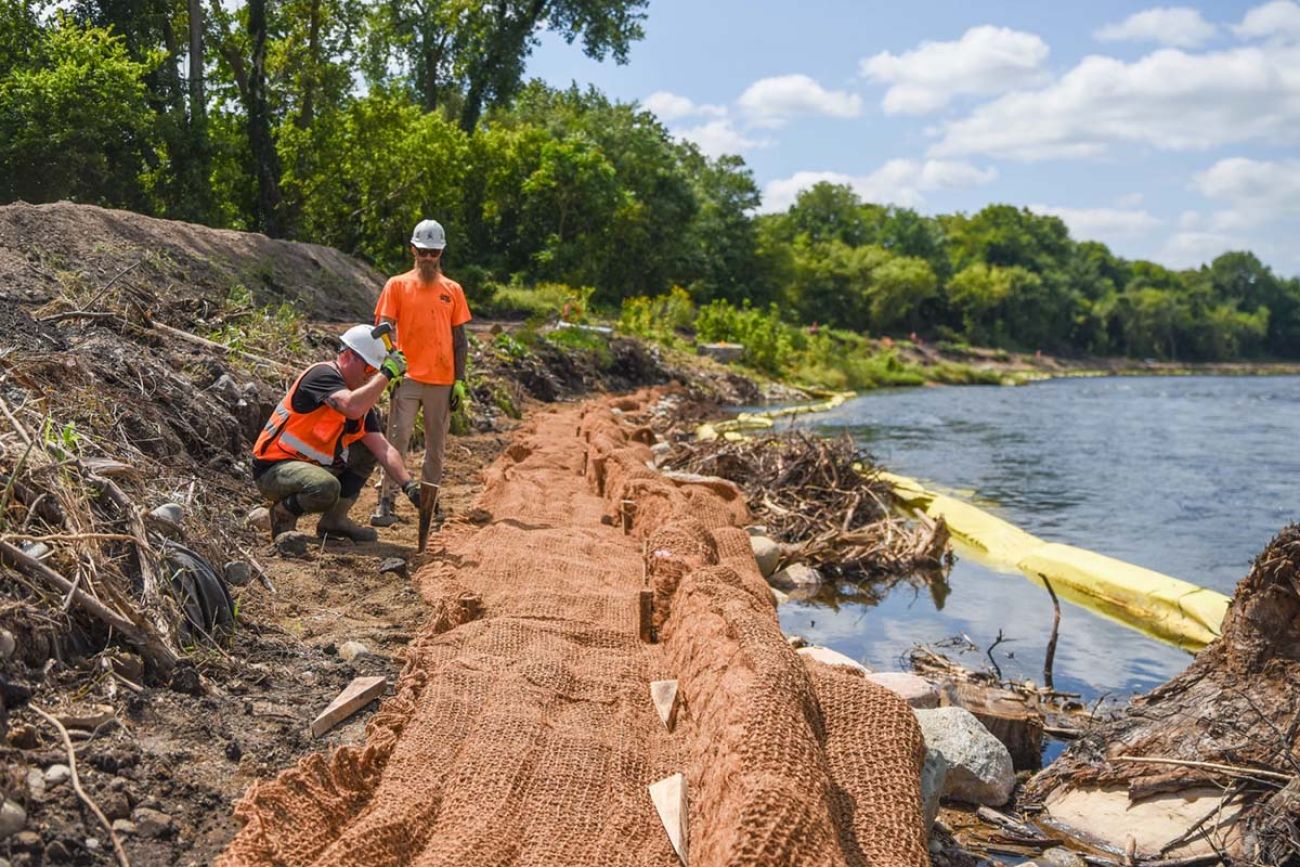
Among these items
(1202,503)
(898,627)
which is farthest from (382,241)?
(898,627)

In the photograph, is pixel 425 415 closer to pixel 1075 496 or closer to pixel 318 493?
pixel 318 493

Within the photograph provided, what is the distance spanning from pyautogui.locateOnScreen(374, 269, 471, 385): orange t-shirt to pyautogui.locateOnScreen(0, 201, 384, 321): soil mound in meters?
2.49

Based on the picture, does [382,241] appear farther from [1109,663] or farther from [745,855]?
[745,855]

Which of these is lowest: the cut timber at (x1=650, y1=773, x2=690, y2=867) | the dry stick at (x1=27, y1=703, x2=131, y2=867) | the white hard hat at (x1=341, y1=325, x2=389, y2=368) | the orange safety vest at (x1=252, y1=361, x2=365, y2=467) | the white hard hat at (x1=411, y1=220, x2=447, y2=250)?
the cut timber at (x1=650, y1=773, x2=690, y2=867)

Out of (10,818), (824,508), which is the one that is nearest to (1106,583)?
(824,508)

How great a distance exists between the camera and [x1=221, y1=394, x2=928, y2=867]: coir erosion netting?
2.71m

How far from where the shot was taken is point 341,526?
605 cm

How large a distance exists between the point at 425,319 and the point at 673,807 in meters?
4.21

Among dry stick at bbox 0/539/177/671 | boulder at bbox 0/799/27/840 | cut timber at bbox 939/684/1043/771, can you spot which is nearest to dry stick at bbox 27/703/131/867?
boulder at bbox 0/799/27/840

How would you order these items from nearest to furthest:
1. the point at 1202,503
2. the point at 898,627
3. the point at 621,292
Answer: the point at 898,627, the point at 1202,503, the point at 621,292

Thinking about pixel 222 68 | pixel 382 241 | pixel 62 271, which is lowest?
pixel 62 271

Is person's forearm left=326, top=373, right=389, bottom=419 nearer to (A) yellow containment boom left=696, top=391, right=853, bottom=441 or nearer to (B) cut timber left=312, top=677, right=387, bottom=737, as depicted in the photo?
(B) cut timber left=312, top=677, right=387, bottom=737

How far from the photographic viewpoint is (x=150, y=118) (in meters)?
15.6

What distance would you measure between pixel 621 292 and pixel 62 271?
96.3 feet
